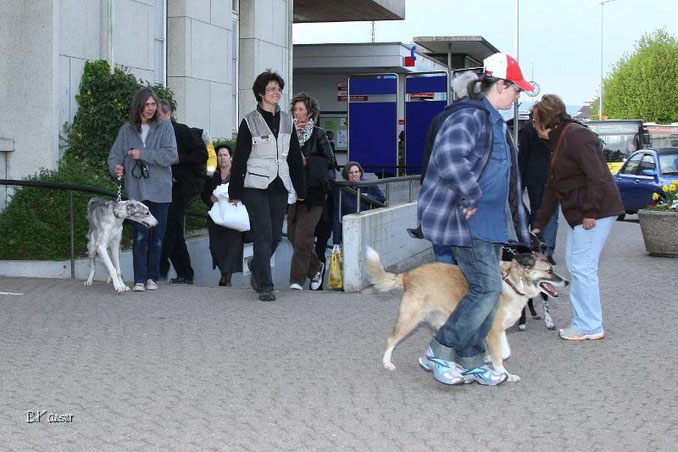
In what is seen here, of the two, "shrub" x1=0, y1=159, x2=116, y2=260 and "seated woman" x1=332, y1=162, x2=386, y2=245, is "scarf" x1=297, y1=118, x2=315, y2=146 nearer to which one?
"seated woman" x1=332, y1=162, x2=386, y2=245

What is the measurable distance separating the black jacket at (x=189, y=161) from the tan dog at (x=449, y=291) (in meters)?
4.70

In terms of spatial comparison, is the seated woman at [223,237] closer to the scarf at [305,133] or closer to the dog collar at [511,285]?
the scarf at [305,133]

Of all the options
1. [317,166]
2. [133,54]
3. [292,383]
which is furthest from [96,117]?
[292,383]

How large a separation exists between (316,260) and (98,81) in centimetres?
352

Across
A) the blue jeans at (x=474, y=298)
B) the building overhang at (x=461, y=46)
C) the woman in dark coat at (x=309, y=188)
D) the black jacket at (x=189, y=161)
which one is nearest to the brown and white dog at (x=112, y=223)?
the black jacket at (x=189, y=161)

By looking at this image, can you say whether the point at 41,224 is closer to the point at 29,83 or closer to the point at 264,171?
the point at 29,83

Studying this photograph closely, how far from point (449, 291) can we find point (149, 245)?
448 cm

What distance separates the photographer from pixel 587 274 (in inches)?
316

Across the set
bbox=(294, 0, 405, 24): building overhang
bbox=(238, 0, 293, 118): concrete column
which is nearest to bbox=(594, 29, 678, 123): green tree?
bbox=(294, 0, 405, 24): building overhang

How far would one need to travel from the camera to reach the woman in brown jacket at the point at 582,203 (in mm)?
7902

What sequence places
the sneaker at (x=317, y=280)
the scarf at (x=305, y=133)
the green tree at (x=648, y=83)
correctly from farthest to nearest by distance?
1. the green tree at (x=648, y=83)
2. the sneaker at (x=317, y=280)
3. the scarf at (x=305, y=133)

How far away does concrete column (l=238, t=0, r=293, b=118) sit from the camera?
18094 millimetres

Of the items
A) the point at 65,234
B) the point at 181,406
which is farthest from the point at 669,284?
the point at 181,406

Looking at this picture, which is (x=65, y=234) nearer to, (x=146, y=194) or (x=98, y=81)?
(x=146, y=194)
